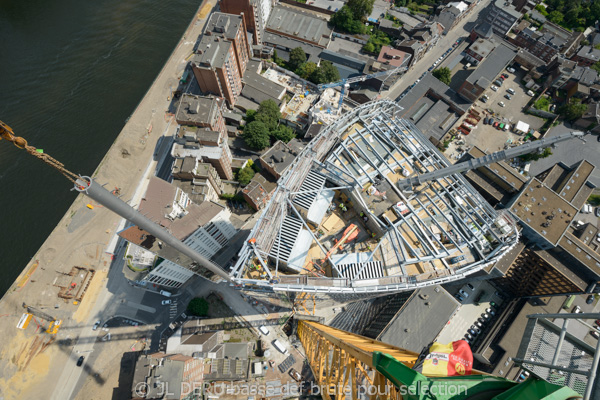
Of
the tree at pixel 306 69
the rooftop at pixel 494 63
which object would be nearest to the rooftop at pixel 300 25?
the tree at pixel 306 69

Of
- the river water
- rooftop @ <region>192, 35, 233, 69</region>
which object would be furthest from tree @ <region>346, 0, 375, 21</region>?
the river water

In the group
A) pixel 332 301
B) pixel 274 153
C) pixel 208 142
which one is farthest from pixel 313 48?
pixel 332 301

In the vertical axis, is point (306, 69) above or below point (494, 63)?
below

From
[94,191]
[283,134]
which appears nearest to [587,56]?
[283,134]

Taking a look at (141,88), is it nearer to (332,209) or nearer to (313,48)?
(313,48)

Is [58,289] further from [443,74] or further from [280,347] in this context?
[443,74]

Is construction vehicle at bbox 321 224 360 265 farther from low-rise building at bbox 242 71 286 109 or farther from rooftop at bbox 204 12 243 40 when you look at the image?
A: rooftop at bbox 204 12 243 40

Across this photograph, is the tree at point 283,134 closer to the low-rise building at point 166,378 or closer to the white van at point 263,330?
the white van at point 263,330
